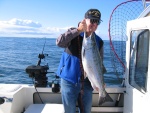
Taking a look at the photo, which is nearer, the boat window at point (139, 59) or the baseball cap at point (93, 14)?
the baseball cap at point (93, 14)

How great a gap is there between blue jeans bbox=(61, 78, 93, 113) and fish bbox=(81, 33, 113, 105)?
1.10ft

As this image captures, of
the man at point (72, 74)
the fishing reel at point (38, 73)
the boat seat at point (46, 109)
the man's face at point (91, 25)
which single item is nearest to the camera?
the man's face at point (91, 25)

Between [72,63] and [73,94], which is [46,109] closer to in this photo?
[73,94]

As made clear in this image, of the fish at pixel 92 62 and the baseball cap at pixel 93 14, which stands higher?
the baseball cap at pixel 93 14

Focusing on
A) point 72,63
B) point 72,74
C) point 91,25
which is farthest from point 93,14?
point 72,74

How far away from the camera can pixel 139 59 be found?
4.49 m

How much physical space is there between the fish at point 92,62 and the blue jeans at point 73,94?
334 mm

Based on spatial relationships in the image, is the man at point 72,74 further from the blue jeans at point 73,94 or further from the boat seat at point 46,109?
the boat seat at point 46,109

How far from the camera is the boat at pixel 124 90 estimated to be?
4.19 meters

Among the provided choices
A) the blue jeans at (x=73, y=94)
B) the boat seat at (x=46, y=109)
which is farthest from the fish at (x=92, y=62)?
the boat seat at (x=46, y=109)

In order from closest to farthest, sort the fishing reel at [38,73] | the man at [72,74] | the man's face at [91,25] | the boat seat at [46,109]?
1. the man's face at [91,25]
2. the man at [72,74]
3. the boat seat at [46,109]
4. the fishing reel at [38,73]

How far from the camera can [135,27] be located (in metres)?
4.55

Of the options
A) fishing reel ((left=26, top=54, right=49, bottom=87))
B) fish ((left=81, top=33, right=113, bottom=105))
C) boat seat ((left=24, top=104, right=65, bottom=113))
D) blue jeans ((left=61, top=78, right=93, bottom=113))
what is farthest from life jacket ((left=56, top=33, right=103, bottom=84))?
fishing reel ((left=26, top=54, right=49, bottom=87))

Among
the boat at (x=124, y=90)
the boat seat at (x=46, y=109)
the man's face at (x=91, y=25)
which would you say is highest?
the man's face at (x=91, y=25)
